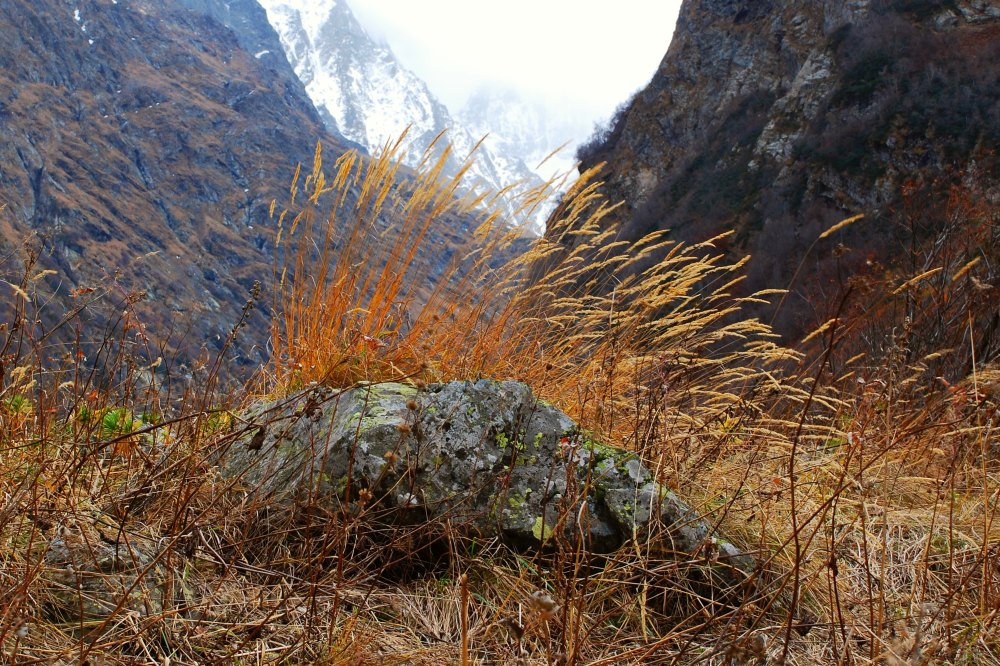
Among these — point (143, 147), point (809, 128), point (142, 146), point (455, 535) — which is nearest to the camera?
point (455, 535)

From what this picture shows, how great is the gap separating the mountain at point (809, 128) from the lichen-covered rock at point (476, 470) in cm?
999

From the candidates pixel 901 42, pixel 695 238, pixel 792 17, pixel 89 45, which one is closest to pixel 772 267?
pixel 695 238

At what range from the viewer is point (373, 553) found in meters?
1.52

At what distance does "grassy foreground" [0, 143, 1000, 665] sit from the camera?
1133 millimetres

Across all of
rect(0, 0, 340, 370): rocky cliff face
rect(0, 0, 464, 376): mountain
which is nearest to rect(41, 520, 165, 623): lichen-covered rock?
rect(0, 0, 464, 376): mountain

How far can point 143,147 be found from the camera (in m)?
119

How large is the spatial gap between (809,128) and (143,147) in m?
128

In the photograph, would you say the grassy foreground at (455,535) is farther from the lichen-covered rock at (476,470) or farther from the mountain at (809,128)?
the mountain at (809,128)

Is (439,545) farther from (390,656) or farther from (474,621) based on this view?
(390,656)

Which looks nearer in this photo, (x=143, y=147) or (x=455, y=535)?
(x=455, y=535)

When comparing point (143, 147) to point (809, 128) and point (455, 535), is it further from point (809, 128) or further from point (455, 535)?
point (455, 535)

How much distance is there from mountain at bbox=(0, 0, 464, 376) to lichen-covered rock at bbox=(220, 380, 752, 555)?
68.9 metres

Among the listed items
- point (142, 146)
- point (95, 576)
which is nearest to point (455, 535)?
point (95, 576)

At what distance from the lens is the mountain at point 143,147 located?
297ft
